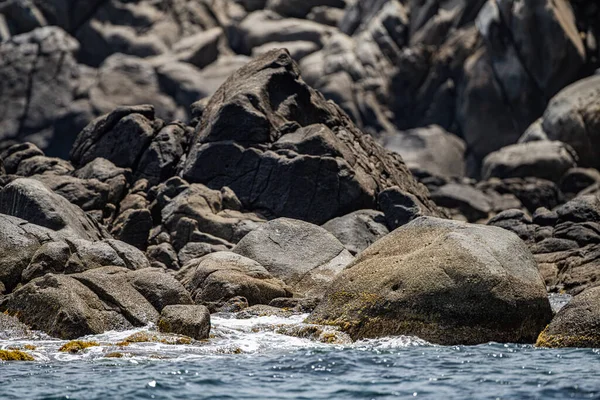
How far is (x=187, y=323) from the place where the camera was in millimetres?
23844

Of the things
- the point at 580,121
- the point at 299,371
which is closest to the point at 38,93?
the point at 580,121

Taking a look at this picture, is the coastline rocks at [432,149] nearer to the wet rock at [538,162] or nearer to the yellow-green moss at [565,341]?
the wet rock at [538,162]

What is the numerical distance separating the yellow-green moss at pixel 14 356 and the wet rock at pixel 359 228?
63.6 feet

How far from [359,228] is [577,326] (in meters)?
17.7

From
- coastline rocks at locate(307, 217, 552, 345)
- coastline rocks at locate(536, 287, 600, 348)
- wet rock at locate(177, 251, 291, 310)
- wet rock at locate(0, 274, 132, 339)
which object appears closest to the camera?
coastline rocks at locate(536, 287, 600, 348)

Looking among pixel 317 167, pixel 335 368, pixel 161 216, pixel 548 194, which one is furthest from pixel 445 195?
pixel 335 368

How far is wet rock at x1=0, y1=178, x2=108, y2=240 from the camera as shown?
32938 millimetres

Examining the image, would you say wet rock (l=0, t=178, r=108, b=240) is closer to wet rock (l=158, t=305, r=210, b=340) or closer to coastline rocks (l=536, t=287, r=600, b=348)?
wet rock (l=158, t=305, r=210, b=340)

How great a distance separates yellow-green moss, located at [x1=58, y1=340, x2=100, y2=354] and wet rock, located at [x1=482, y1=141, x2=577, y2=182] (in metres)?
54.7

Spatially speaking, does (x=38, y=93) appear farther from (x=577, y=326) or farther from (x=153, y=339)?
(x=577, y=326)

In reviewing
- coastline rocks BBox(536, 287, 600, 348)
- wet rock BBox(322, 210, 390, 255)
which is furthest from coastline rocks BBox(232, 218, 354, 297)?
coastline rocks BBox(536, 287, 600, 348)

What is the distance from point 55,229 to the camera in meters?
32.9

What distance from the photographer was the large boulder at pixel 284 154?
42188 millimetres

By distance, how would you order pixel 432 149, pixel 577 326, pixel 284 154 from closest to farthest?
1. pixel 577 326
2. pixel 284 154
3. pixel 432 149
